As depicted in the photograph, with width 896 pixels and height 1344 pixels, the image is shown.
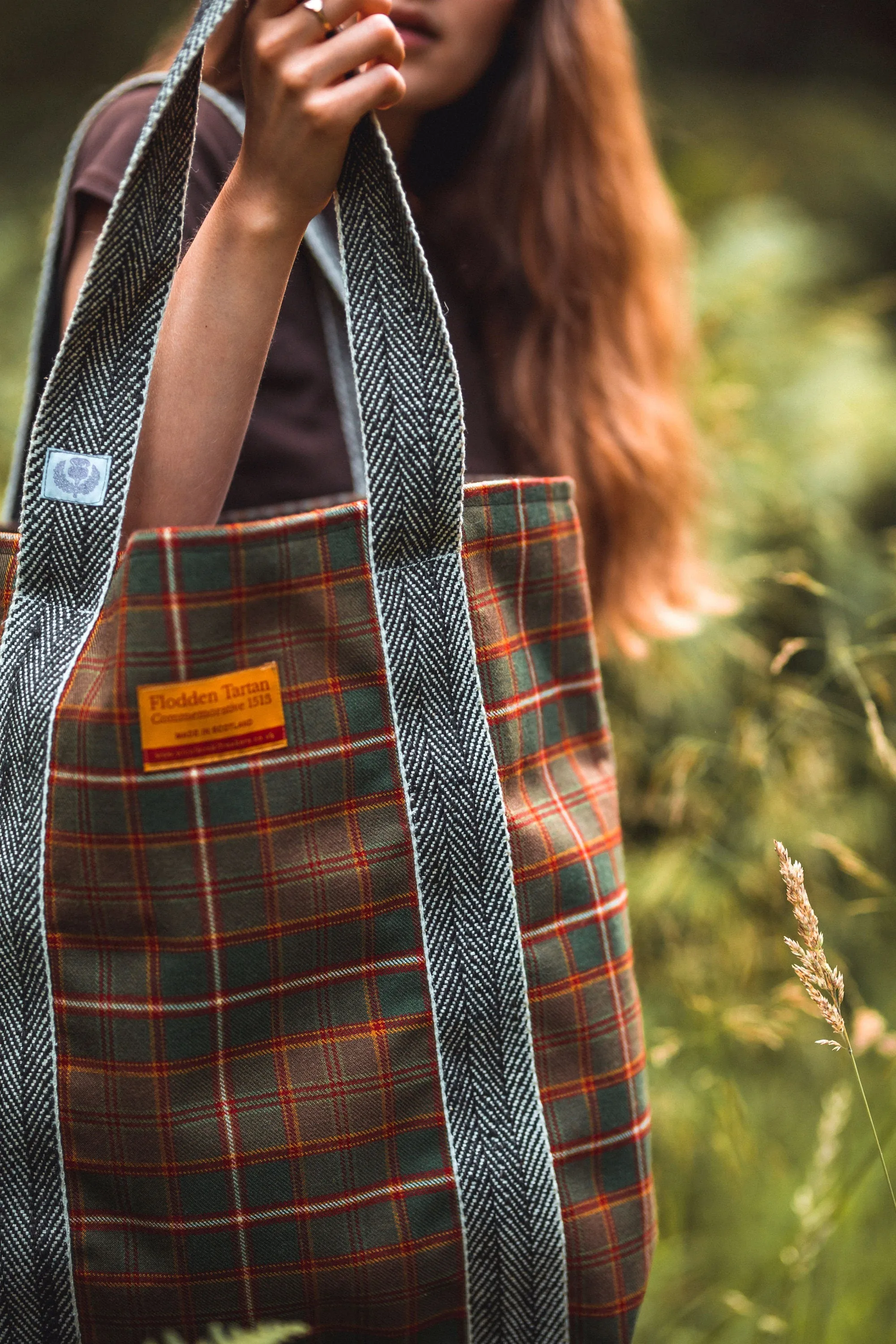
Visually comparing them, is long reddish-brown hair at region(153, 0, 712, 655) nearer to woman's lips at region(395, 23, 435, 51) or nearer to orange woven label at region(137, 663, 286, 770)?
woman's lips at region(395, 23, 435, 51)

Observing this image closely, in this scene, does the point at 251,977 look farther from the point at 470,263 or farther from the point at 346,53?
the point at 470,263

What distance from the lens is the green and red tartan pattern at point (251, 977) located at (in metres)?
0.59

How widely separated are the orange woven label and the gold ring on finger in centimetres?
38

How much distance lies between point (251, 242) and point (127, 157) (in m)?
0.22

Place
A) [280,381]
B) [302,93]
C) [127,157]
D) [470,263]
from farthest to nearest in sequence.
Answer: [470,263] → [280,381] → [127,157] → [302,93]

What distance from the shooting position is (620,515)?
1170mm

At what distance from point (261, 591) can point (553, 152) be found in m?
0.82

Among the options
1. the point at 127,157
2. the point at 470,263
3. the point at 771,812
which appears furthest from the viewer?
the point at 771,812

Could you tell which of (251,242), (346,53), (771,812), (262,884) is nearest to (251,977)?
(262,884)

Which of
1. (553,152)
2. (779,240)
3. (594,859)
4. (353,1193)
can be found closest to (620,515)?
(553,152)

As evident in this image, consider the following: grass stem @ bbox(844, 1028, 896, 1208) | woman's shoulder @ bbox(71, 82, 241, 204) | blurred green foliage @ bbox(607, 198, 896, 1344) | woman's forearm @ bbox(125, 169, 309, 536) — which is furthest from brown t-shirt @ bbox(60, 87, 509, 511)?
grass stem @ bbox(844, 1028, 896, 1208)

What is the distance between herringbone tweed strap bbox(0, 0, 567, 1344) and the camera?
23.6 inches

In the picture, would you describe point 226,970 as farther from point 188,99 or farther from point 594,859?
point 188,99

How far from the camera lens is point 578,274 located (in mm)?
1196
